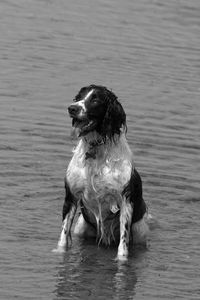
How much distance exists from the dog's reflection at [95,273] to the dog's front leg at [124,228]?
0.10 m

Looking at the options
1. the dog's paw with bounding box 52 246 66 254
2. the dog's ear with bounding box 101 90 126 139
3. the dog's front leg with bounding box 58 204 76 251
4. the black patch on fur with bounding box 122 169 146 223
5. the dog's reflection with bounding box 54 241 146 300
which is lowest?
the dog's reflection with bounding box 54 241 146 300

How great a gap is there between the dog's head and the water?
1345 millimetres

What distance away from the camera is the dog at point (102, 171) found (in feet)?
34.8

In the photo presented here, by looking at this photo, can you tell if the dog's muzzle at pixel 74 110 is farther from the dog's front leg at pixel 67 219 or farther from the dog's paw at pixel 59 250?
the dog's paw at pixel 59 250

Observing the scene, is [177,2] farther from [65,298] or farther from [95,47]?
[65,298]

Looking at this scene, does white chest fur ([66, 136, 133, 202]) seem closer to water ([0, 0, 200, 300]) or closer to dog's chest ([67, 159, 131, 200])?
dog's chest ([67, 159, 131, 200])

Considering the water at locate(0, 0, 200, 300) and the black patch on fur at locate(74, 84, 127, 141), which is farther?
the black patch on fur at locate(74, 84, 127, 141)

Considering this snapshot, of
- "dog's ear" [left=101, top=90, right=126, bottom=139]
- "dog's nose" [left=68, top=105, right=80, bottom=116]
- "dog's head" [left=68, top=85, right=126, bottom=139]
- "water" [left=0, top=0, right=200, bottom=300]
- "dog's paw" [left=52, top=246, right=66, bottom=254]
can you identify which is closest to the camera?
"water" [left=0, top=0, right=200, bottom=300]

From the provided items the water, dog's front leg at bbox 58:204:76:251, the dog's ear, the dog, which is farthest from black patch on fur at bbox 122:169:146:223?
dog's front leg at bbox 58:204:76:251

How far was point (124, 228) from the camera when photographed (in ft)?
35.9

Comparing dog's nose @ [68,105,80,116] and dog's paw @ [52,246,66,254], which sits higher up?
dog's nose @ [68,105,80,116]

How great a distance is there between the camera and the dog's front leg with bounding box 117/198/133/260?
10875 millimetres

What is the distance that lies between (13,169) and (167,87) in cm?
552

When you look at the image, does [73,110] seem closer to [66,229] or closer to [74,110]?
[74,110]
